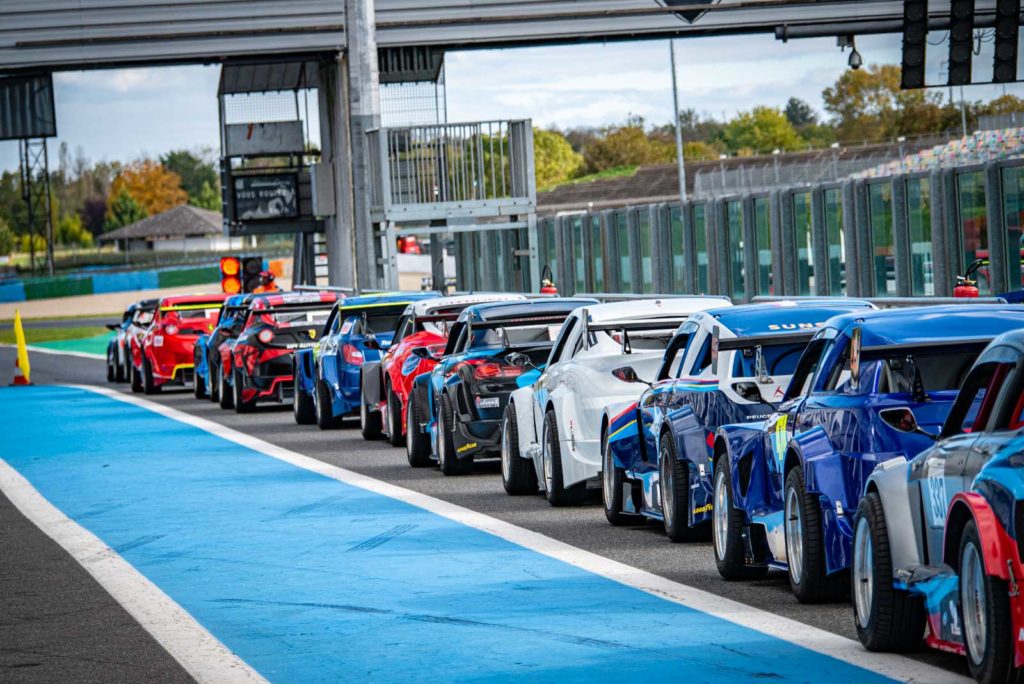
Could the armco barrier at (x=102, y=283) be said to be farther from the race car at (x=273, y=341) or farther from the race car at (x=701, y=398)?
the race car at (x=701, y=398)

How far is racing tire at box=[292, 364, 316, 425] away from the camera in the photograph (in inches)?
1000

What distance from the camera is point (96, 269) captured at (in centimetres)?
11419

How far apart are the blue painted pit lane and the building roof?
161m

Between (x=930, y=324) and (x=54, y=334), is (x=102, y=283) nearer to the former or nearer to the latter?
(x=54, y=334)

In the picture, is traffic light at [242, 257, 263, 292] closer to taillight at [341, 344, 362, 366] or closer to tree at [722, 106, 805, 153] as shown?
taillight at [341, 344, 362, 366]

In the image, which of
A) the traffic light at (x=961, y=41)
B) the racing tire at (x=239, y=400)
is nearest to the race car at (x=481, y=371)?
the racing tire at (x=239, y=400)

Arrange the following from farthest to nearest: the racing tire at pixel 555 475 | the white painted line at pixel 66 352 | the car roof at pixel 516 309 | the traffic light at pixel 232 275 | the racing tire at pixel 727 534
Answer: the white painted line at pixel 66 352, the traffic light at pixel 232 275, the car roof at pixel 516 309, the racing tire at pixel 555 475, the racing tire at pixel 727 534

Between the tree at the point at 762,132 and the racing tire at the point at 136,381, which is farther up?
the tree at the point at 762,132

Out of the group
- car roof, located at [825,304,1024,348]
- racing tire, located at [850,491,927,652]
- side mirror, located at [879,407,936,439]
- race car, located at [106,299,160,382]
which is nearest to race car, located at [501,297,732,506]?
car roof, located at [825,304,1024,348]

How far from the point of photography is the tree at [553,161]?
183000 millimetres

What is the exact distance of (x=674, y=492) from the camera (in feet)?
40.6

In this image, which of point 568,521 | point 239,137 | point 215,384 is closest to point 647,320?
point 568,521

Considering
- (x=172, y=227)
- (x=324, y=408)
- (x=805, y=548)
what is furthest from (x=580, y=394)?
(x=172, y=227)

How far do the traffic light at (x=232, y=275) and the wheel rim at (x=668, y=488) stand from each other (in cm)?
2811
